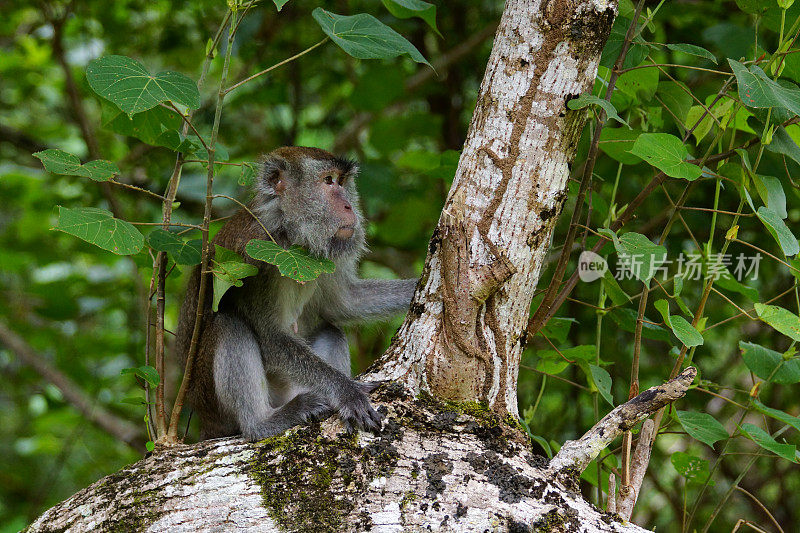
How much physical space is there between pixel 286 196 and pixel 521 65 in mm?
1579

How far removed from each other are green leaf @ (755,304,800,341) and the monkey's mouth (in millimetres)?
1900

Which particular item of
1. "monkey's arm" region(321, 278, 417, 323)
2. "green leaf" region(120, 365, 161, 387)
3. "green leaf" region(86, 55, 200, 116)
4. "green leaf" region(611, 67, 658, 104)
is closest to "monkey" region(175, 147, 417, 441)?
"monkey's arm" region(321, 278, 417, 323)

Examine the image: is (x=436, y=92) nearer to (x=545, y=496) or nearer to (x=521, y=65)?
(x=521, y=65)

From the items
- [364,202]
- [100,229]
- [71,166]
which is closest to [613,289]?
[100,229]

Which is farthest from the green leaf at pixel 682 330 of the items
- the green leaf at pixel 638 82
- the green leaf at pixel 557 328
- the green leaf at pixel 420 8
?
the green leaf at pixel 420 8

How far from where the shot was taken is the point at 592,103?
2.47 meters

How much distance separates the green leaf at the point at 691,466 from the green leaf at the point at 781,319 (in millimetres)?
780

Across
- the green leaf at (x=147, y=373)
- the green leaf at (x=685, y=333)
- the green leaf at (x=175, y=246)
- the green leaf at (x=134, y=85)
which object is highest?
the green leaf at (x=134, y=85)

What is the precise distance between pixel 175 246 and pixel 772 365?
2.47 m

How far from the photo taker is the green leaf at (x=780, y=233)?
2.45 m

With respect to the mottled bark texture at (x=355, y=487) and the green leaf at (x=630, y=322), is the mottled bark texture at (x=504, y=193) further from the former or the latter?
the green leaf at (x=630, y=322)

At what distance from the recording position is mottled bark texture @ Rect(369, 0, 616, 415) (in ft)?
8.63

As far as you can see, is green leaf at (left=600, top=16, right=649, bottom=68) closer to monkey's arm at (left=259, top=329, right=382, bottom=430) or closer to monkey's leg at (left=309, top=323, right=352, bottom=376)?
monkey's arm at (left=259, top=329, right=382, bottom=430)

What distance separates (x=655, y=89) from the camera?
10.2ft
